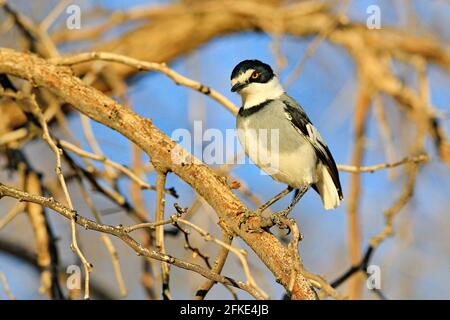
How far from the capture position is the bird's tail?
11.3 feet

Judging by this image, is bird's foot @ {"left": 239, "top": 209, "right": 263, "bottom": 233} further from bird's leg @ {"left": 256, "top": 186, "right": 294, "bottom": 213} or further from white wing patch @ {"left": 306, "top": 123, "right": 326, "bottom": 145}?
white wing patch @ {"left": 306, "top": 123, "right": 326, "bottom": 145}

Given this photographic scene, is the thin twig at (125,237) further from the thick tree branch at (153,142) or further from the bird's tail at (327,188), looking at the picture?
the bird's tail at (327,188)

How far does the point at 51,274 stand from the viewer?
3381 mm

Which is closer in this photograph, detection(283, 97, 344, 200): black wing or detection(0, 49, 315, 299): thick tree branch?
detection(0, 49, 315, 299): thick tree branch

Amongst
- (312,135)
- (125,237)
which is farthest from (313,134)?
(125,237)

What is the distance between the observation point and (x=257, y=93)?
3.41m

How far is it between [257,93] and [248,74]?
4.0 inches

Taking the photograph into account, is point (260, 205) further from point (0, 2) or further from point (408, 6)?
point (408, 6)

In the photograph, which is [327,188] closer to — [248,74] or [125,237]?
[248,74]

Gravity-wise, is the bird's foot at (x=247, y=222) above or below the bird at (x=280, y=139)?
below

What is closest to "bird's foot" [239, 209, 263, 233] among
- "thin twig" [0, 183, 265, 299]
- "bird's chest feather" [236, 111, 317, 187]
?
"thin twig" [0, 183, 265, 299]

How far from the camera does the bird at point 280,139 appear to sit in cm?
322

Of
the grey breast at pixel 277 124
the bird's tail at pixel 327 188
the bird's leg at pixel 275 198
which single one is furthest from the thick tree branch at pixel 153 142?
the bird's tail at pixel 327 188
